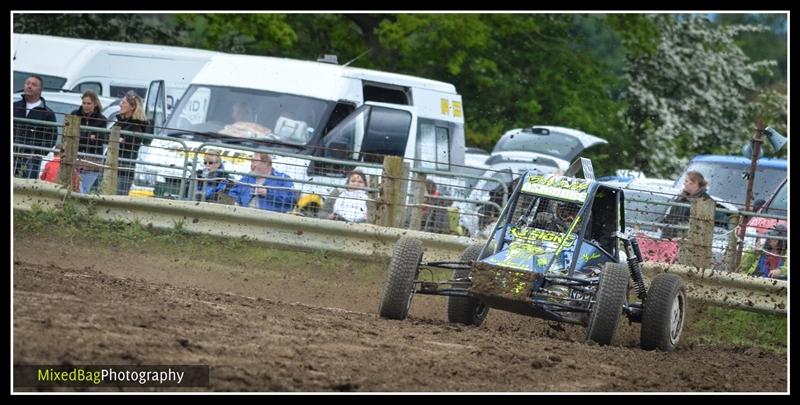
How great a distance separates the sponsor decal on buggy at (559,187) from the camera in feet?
33.6

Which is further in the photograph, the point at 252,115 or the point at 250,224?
the point at 252,115

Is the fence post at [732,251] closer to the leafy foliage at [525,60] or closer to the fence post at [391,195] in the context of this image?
the fence post at [391,195]

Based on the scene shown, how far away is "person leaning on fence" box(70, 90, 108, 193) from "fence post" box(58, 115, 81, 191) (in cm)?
10

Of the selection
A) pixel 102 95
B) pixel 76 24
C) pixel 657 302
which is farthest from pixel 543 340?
pixel 76 24

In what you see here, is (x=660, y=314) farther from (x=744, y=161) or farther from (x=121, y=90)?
(x=121, y=90)

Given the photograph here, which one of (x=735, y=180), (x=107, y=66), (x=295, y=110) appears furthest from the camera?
(x=107, y=66)

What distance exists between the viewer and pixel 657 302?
9.91 meters

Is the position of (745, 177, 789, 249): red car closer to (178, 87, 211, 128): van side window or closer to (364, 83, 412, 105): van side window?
(364, 83, 412, 105): van side window

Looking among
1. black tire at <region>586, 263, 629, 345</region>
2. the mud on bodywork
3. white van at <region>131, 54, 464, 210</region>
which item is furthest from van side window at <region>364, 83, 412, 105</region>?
black tire at <region>586, 263, 629, 345</region>

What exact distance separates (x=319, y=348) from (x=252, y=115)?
345 inches

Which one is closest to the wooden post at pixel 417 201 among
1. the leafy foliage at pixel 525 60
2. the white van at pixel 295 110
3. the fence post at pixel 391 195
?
the fence post at pixel 391 195

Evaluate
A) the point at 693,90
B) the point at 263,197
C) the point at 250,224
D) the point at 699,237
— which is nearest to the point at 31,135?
the point at 263,197

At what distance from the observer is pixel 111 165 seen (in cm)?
1338

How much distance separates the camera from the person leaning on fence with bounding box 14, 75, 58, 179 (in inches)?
538
